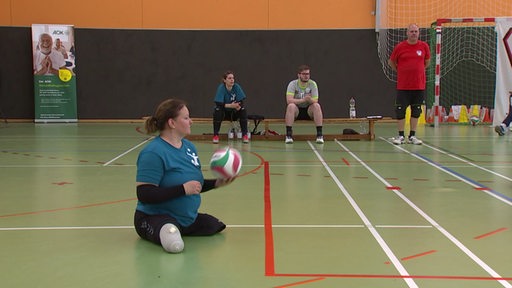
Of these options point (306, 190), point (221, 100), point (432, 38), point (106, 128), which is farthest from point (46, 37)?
point (306, 190)

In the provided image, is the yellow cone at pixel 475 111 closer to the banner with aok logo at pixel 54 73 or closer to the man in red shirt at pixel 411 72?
the man in red shirt at pixel 411 72

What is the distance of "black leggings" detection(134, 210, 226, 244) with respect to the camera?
13.4 ft

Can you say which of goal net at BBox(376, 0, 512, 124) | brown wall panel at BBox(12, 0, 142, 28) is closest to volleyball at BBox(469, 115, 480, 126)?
goal net at BBox(376, 0, 512, 124)

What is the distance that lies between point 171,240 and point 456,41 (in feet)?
48.4

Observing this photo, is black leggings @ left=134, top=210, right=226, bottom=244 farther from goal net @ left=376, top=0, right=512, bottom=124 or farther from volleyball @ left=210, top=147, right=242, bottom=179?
goal net @ left=376, top=0, right=512, bottom=124

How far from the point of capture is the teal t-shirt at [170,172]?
4.01 m

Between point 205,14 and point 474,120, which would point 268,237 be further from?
point 205,14

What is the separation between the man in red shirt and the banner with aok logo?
9.84 metres

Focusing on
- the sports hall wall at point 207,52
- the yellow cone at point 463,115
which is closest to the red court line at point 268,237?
the yellow cone at point 463,115

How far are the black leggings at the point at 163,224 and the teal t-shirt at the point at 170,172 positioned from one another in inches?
1.6

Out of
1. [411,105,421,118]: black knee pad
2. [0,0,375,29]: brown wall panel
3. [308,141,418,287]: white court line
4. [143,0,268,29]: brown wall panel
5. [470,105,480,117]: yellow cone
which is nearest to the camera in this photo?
[308,141,418,287]: white court line

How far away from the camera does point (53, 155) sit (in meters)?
9.42

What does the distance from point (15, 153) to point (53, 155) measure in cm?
73

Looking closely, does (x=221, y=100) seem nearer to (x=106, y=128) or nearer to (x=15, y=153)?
(x=15, y=153)
